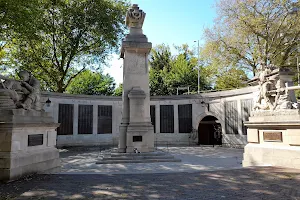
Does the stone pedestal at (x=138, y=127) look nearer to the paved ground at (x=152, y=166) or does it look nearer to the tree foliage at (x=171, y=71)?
the paved ground at (x=152, y=166)

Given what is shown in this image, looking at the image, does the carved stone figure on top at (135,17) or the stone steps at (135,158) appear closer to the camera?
the stone steps at (135,158)

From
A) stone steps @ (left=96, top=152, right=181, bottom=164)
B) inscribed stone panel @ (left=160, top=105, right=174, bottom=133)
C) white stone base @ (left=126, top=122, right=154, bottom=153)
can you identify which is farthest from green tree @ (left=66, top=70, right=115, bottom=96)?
stone steps @ (left=96, top=152, right=181, bottom=164)

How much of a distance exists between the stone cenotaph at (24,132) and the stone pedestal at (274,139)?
7749mm

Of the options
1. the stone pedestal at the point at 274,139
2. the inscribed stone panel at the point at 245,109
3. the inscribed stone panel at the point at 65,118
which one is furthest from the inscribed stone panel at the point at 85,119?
the stone pedestal at the point at 274,139

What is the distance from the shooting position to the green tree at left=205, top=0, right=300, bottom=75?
67.5ft

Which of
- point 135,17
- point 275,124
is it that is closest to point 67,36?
point 135,17

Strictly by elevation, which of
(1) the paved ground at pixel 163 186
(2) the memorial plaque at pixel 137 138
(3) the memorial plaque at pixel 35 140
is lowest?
(1) the paved ground at pixel 163 186

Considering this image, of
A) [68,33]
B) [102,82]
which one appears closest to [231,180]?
[68,33]

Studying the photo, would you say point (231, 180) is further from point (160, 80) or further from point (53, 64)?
point (160, 80)

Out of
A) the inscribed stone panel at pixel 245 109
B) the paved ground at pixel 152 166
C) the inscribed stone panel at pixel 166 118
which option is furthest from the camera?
the inscribed stone panel at pixel 166 118

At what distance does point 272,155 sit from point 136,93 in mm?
7242

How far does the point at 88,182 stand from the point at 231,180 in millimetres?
3960

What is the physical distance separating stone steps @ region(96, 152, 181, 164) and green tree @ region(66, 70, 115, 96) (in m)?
26.6

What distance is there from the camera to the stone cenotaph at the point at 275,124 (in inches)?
319
